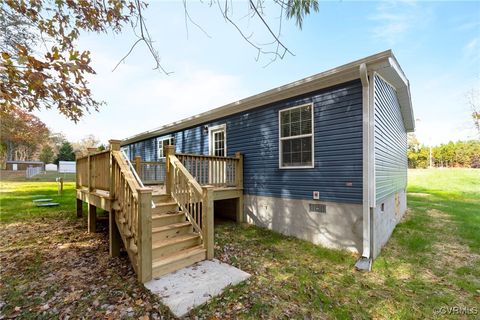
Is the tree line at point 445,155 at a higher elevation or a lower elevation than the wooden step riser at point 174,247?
higher

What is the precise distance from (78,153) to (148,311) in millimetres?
5943

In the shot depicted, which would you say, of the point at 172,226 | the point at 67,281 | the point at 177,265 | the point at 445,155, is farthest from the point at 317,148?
the point at 445,155

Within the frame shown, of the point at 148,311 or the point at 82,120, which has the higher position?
the point at 82,120

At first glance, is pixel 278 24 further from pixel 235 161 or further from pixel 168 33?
pixel 235 161

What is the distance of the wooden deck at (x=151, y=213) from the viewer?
3525 millimetres

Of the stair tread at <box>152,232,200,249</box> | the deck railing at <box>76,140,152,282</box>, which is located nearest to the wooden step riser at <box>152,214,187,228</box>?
the stair tread at <box>152,232,200,249</box>

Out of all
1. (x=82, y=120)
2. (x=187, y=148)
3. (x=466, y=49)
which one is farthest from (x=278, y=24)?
(x=466, y=49)

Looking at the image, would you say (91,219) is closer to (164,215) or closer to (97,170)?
(97,170)

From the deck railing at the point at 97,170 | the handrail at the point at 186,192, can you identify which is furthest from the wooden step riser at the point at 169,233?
the deck railing at the point at 97,170

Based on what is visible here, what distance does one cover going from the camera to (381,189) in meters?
5.42

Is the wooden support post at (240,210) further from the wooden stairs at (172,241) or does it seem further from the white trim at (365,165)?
the white trim at (365,165)

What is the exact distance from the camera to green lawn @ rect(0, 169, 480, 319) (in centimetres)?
302

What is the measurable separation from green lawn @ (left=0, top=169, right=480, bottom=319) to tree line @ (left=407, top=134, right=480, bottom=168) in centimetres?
2869

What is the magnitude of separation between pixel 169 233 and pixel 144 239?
39.4 inches
